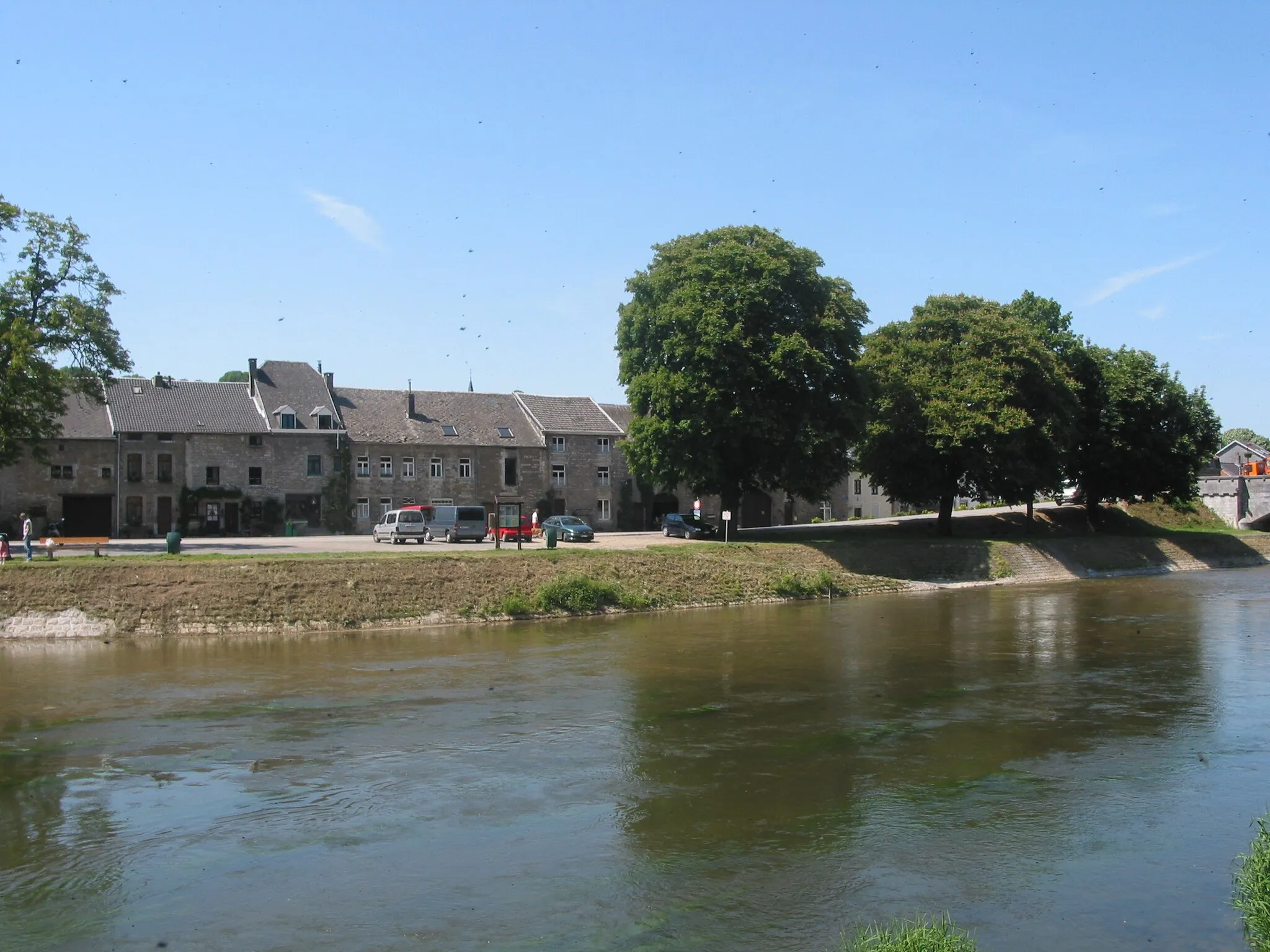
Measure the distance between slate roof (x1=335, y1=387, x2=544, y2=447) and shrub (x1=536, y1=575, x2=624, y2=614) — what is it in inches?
1311

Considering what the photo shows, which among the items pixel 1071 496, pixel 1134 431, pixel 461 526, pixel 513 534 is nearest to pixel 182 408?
pixel 461 526

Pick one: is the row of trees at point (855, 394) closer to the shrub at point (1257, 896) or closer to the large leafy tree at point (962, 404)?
the large leafy tree at point (962, 404)

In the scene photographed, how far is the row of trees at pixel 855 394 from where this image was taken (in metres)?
47.6

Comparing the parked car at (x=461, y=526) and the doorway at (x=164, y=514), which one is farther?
the doorway at (x=164, y=514)

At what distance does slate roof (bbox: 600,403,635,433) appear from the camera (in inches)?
3012

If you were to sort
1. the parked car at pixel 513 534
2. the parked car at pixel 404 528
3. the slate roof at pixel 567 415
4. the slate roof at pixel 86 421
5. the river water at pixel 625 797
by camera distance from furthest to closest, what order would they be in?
1. the slate roof at pixel 567 415
2. the slate roof at pixel 86 421
3. the parked car at pixel 513 534
4. the parked car at pixel 404 528
5. the river water at pixel 625 797

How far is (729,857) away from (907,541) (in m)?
42.3

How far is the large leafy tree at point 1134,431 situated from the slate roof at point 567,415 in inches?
1161

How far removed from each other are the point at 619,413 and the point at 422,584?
139 feet

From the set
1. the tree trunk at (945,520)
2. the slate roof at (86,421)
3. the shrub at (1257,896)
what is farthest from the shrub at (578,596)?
the slate roof at (86,421)

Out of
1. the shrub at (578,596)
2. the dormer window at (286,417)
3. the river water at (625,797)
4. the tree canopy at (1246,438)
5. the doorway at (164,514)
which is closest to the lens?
the river water at (625,797)

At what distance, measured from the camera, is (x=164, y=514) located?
210ft

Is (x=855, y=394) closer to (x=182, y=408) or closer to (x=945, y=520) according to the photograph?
(x=945, y=520)

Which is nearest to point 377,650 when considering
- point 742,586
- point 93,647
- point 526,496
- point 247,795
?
point 93,647
